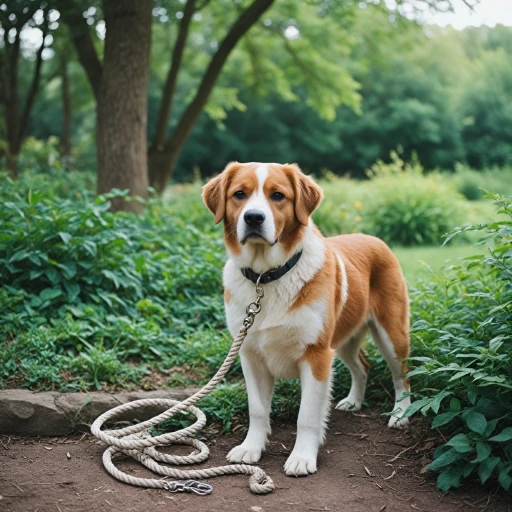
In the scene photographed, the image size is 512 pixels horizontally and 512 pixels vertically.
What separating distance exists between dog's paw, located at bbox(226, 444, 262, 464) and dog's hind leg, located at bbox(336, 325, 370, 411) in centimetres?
115

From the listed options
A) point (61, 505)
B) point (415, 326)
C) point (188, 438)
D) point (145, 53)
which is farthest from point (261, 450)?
point (145, 53)

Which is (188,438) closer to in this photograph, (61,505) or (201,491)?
(201,491)

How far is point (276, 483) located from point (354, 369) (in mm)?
1460

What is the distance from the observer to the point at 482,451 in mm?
3139

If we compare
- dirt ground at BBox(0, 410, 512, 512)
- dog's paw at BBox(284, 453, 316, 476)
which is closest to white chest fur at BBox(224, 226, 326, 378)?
dog's paw at BBox(284, 453, 316, 476)

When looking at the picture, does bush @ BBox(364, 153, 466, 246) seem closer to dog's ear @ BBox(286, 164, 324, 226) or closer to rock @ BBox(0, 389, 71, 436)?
dog's ear @ BBox(286, 164, 324, 226)

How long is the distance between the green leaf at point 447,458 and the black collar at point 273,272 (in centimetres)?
137

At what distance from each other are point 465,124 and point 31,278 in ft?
109

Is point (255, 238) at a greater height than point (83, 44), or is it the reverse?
point (83, 44)

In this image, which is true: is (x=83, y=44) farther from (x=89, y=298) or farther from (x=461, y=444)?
(x=461, y=444)

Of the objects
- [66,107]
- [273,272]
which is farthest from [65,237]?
[66,107]

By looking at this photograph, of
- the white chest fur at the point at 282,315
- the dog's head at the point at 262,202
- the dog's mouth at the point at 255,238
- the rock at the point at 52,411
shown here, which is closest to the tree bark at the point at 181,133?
the rock at the point at 52,411

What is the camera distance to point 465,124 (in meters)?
34.4

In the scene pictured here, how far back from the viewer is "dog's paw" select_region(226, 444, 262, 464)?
12.3 ft
